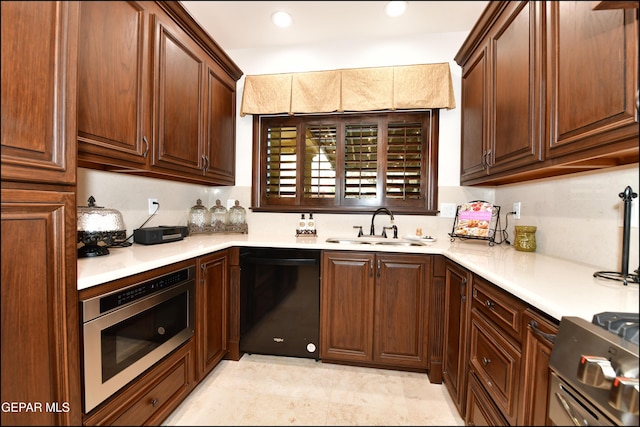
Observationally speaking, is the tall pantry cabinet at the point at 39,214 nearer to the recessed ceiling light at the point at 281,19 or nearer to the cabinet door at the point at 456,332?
the recessed ceiling light at the point at 281,19

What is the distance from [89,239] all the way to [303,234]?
1182 mm

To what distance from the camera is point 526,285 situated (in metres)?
0.79

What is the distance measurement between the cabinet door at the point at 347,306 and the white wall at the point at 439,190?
0.51m

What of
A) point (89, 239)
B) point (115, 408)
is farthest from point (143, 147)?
point (115, 408)

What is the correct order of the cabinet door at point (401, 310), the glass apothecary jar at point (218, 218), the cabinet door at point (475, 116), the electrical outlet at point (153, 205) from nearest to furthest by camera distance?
the cabinet door at point (475, 116) < the cabinet door at point (401, 310) < the electrical outlet at point (153, 205) < the glass apothecary jar at point (218, 218)

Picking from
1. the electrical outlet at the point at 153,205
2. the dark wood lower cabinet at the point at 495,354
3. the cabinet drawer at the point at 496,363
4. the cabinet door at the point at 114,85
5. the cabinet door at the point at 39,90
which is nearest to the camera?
the cabinet door at the point at 39,90

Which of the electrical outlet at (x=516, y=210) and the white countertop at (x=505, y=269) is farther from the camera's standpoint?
the electrical outlet at (x=516, y=210)

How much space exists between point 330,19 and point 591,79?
0.77 metres

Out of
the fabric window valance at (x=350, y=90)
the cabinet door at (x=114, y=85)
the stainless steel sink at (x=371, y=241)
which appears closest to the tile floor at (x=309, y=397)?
the stainless steel sink at (x=371, y=241)

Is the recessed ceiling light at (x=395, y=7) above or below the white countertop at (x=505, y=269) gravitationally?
above

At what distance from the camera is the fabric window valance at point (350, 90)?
1.73 m

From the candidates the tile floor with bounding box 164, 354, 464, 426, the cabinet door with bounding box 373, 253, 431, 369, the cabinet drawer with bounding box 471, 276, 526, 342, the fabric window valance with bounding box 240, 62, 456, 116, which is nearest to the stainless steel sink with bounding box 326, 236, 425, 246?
the cabinet door with bounding box 373, 253, 431, 369

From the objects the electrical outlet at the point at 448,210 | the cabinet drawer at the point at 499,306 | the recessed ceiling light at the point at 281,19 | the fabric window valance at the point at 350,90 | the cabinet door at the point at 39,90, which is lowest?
the cabinet drawer at the point at 499,306

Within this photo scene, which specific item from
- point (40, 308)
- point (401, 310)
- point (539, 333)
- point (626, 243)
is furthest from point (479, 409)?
point (40, 308)
